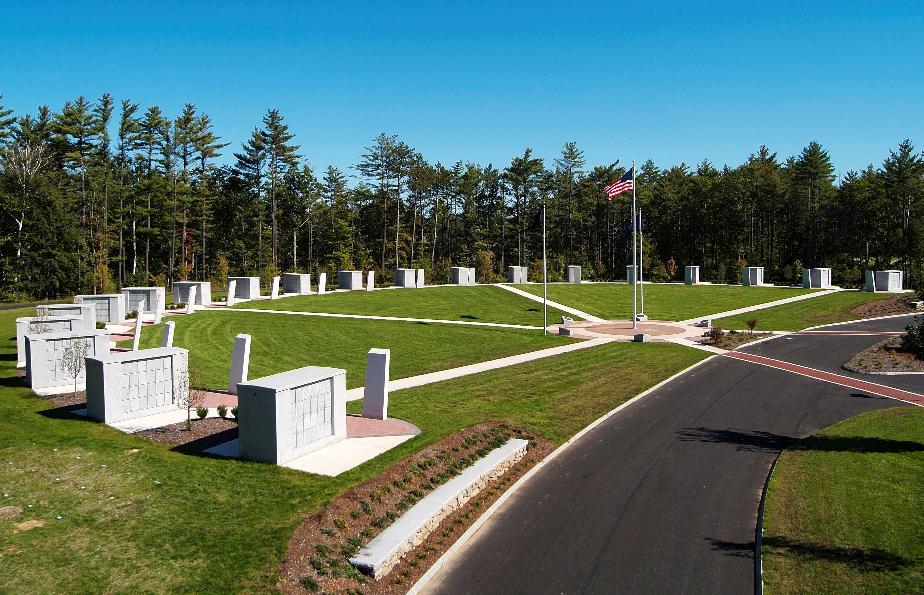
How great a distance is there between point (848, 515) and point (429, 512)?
7.03 m

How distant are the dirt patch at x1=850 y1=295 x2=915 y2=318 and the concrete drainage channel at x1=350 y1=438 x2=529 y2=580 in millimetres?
33939

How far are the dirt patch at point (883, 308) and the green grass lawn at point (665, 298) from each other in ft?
20.0

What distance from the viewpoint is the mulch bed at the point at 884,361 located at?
24.2 metres

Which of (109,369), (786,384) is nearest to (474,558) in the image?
(109,369)

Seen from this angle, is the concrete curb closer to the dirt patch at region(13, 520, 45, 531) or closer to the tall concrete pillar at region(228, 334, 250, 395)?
the dirt patch at region(13, 520, 45, 531)

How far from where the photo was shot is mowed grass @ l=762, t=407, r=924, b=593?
8.90 m

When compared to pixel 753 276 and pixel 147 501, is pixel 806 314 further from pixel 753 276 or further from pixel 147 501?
pixel 147 501

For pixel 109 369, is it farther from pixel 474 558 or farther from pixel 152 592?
pixel 474 558

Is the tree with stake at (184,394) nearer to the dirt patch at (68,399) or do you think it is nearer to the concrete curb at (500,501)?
the dirt patch at (68,399)

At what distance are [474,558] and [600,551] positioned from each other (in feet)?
6.42

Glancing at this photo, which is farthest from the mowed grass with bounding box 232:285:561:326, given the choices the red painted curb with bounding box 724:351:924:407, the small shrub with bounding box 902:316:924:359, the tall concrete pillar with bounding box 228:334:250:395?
the tall concrete pillar with bounding box 228:334:250:395

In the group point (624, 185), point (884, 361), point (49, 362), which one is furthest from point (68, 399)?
point (884, 361)

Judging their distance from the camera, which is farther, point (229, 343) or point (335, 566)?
point (229, 343)

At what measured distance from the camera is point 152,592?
788 cm
